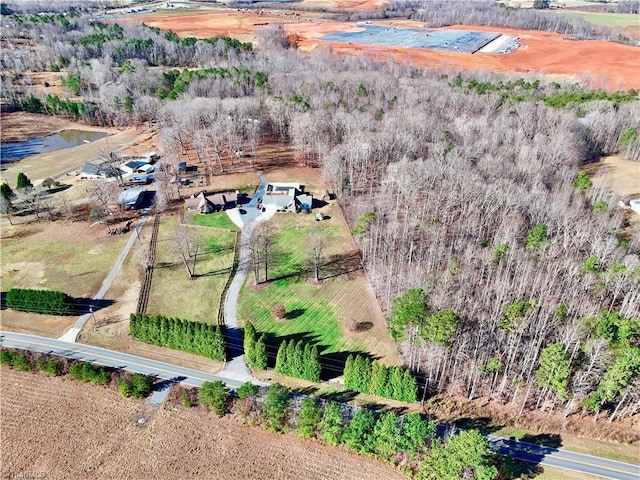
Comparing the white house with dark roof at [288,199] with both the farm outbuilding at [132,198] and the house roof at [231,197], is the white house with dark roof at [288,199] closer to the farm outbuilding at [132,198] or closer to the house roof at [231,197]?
the house roof at [231,197]

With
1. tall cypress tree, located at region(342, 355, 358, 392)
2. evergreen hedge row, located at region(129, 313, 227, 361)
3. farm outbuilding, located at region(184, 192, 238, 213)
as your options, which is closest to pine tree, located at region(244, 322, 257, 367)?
evergreen hedge row, located at region(129, 313, 227, 361)

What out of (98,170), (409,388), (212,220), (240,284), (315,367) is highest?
(98,170)

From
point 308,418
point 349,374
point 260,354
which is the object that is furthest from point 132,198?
point 308,418

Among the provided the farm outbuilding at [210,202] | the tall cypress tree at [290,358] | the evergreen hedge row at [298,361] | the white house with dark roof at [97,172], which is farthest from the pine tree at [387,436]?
the white house with dark roof at [97,172]

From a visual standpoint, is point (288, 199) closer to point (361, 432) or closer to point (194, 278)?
point (194, 278)

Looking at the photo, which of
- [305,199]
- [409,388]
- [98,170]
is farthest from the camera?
[98,170]

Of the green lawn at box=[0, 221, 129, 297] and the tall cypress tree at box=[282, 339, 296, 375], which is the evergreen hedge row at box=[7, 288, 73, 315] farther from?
the tall cypress tree at box=[282, 339, 296, 375]

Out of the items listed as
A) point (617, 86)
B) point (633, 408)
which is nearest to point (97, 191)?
point (633, 408)

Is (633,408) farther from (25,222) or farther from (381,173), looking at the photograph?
(25,222)
